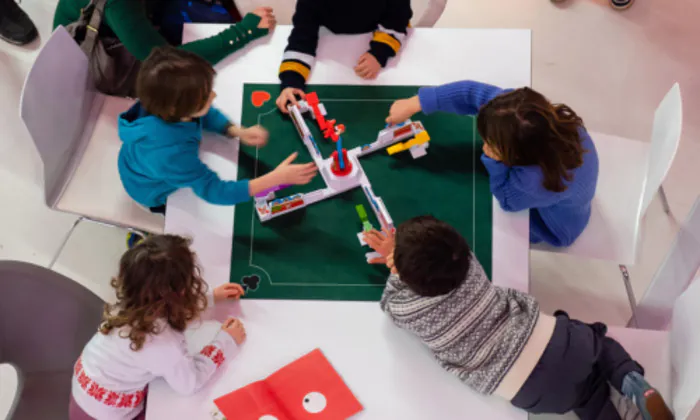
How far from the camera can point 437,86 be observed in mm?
1744

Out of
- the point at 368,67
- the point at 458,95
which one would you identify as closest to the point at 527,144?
the point at 458,95

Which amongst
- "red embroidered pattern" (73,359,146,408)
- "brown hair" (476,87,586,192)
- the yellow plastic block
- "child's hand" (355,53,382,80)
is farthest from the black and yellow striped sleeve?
"red embroidered pattern" (73,359,146,408)

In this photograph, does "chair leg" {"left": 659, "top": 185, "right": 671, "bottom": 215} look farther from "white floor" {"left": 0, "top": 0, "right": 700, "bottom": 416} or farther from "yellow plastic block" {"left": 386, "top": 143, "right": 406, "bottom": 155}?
"yellow plastic block" {"left": 386, "top": 143, "right": 406, "bottom": 155}

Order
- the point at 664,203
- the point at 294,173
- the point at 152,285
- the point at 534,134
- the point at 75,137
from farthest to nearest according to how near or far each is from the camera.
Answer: the point at 664,203 < the point at 75,137 < the point at 294,173 < the point at 534,134 < the point at 152,285

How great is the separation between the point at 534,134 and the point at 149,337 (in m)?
1.01

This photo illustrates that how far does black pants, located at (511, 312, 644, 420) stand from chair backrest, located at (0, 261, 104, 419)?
1.13m

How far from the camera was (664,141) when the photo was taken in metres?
1.73

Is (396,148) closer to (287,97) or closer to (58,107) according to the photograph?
(287,97)

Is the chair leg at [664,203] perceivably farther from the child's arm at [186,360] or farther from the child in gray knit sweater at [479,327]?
the child's arm at [186,360]

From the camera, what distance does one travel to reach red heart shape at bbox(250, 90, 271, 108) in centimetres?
182

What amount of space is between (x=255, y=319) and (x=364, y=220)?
0.37 meters

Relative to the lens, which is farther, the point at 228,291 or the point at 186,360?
the point at 228,291

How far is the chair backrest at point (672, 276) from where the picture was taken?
1641 mm

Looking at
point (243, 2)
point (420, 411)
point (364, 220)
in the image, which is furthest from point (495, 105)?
point (243, 2)
